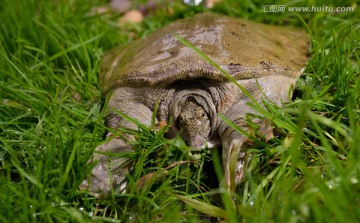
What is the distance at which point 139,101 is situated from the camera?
7.28 feet

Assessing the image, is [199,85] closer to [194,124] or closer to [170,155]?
[194,124]

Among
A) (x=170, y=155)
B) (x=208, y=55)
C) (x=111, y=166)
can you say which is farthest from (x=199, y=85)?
(x=111, y=166)

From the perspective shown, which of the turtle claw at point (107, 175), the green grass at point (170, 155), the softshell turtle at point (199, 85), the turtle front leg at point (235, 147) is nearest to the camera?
the green grass at point (170, 155)

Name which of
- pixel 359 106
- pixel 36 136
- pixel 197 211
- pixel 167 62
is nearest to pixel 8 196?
pixel 36 136

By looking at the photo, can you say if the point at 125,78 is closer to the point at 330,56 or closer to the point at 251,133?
the point at 251,133

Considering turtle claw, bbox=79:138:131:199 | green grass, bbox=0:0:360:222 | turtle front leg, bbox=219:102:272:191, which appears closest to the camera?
green grass, bbox=0:0:360:222

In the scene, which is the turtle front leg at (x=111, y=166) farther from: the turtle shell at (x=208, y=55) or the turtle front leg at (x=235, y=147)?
the turtle front leg at (x=235, y=147)

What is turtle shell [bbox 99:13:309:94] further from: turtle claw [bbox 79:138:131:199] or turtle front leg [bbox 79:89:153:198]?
turtle claw [bbox 79:138:131:199]

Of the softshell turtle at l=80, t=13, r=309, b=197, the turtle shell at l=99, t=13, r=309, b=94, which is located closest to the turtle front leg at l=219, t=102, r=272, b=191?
the softshell turtle at l=80, t=13, r=309, b=197

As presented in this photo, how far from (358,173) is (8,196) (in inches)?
51.4

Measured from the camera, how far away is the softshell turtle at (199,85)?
1.94 metres

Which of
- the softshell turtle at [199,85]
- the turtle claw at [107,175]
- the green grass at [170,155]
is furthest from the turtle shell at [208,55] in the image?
the turtle claw at [107,175]

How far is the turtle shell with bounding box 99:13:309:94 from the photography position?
203 cm

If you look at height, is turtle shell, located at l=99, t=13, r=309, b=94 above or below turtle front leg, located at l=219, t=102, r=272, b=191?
above
